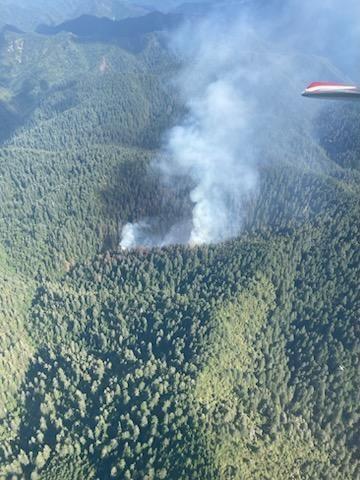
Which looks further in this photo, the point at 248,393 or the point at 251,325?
the point at 251,325

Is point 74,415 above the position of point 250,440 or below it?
below

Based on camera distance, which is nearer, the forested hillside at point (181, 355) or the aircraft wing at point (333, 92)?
the aircraft wing at point (333, 92)

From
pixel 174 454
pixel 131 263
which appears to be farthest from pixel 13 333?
pixel 174 454

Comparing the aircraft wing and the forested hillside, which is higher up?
the aircraft wing

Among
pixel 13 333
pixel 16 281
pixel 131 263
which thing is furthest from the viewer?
pixel 131 263

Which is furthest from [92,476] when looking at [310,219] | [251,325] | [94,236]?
[310,219]

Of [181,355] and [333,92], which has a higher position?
[333,92]

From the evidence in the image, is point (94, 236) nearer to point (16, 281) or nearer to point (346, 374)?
point (16, 281)

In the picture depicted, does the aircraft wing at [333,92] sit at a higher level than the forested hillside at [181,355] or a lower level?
higher

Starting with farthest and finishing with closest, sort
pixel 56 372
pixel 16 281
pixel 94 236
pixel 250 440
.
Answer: pixel 94 236, pixel 16 281, pixel 56 372, pixel 250 440

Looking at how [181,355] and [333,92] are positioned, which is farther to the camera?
[181,355]

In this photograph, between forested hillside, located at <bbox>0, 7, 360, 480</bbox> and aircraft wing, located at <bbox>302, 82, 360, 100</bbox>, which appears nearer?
aircraft wing, located at <bbox>302, 82, 360, 100</bbox>
